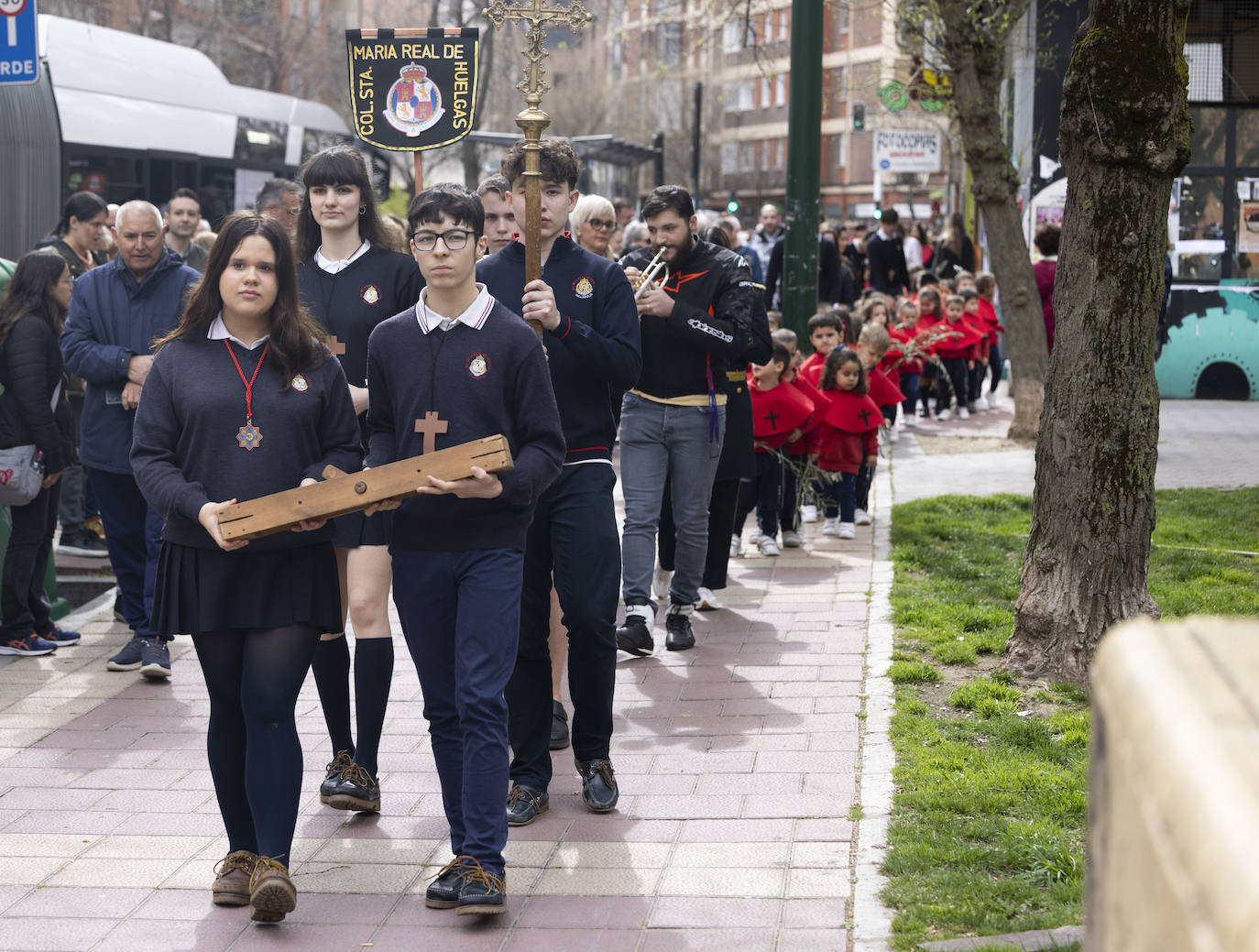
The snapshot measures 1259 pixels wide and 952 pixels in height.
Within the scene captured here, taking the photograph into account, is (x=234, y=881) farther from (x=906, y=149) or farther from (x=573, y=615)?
(x=906, y=149)

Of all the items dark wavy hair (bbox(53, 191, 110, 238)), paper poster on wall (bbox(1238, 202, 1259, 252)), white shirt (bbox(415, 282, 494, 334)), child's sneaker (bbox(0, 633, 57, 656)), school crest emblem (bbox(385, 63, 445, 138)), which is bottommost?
child's sneaker (bbox(0, 633, 57, 656))

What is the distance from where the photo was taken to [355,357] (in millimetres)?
5555

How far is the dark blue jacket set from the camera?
23.4ft

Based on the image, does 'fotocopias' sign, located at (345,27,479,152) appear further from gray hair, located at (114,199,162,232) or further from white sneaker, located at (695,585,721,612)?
white sneaker, located at (695,585,721,612)

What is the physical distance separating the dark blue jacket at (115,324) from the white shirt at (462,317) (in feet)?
9.74

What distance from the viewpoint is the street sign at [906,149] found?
31.0m

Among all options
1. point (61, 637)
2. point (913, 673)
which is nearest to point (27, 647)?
point (61, 637)

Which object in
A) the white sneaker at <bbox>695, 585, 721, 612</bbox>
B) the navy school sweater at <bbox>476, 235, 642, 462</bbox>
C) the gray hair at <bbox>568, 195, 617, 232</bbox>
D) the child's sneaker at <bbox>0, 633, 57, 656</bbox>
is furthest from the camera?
the white sneaker at <bbox>695, 585, 721, 612</bbox>

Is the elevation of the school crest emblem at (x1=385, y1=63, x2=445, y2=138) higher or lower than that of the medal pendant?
higher

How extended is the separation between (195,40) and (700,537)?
102 feet

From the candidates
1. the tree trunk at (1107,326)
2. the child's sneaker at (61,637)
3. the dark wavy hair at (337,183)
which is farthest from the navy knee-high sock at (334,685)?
the child's sneaker at (61,637)

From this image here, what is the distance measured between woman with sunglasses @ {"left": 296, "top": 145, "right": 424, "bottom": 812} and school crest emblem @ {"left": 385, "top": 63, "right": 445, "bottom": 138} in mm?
2816

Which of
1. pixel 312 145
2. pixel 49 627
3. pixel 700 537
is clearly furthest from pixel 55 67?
pixel 700 537

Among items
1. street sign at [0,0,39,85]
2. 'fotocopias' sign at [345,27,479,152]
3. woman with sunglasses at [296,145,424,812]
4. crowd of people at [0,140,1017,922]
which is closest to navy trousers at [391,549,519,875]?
crowd of people at [0,140,1017,922]
